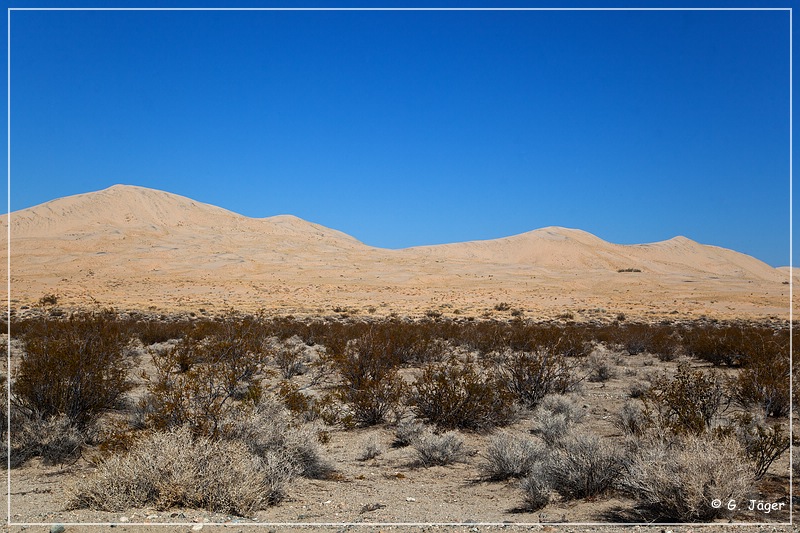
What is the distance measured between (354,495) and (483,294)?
57156 millimetres

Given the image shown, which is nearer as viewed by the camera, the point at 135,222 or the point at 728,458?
the point at 728,458

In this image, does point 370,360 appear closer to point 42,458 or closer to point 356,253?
point 42,458

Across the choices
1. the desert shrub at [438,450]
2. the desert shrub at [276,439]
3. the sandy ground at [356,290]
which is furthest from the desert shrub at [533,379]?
the desert shrub at [276,439]

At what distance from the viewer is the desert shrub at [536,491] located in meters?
6.02

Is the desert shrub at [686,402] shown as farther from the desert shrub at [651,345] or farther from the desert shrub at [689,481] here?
the desert shrub at [651,345]

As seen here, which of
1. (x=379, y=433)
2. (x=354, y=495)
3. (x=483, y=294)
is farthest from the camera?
(x=483, y=294)

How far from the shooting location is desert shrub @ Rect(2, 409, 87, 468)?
7.56 m

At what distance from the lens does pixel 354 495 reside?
6.48 metres

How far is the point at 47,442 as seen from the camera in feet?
25.1

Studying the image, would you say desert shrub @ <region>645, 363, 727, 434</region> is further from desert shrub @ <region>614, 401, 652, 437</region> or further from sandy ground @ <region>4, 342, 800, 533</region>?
sandy ground @ <region>4, 342, 800, 533</region>

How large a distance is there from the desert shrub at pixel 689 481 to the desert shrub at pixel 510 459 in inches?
61.2

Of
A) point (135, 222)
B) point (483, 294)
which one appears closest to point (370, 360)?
point (483, 294)

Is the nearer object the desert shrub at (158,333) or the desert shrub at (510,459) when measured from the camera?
the desert shrub at (510,459)

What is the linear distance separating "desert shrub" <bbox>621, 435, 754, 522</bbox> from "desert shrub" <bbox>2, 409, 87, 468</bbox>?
22.1 ft
